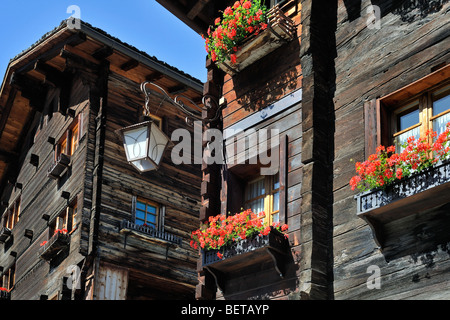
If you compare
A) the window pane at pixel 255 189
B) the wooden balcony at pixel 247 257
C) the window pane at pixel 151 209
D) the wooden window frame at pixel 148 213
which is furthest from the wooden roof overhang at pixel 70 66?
the wooden balcony at pixel 247 257

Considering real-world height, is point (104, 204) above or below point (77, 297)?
above

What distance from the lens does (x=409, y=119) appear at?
11086mm

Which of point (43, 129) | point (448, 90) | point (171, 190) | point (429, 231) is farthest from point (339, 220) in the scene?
point (43, 129)

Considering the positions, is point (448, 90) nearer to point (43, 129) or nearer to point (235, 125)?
point (235, 125)

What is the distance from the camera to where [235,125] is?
1397 cm

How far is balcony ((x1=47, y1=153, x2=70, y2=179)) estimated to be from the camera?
22531 millimetres

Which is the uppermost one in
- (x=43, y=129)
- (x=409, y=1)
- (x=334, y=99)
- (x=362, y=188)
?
(x=43, y=129)

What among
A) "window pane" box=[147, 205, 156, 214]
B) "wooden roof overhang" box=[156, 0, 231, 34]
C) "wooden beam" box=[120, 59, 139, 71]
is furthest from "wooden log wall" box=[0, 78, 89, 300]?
"wooden roof overhang" box=[156, 0, 231, 34]

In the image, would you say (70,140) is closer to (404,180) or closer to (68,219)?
(68,219)

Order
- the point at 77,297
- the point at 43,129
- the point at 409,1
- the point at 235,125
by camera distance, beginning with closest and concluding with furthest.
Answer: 1. the point at 409,1
2. the point at 235,125
3. the point at 77,297
4. the point at 43,129

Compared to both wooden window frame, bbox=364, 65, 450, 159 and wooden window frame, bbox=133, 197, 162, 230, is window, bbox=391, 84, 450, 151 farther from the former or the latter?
wooden window frame, bbox=133, 197, 162, 230

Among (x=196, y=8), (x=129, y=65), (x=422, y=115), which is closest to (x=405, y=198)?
(x=422, y=115)

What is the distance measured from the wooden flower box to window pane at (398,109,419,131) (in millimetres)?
3036

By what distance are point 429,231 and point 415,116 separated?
186 centimetres
